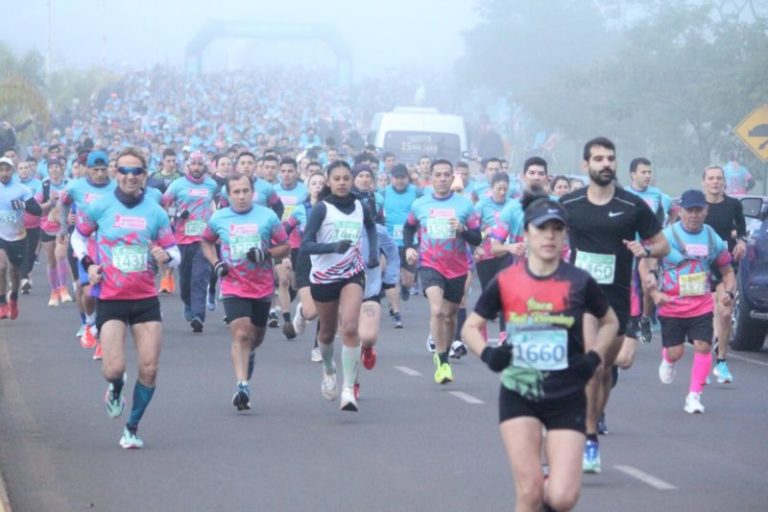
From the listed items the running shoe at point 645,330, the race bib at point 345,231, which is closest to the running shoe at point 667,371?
the race bib at point 345,231

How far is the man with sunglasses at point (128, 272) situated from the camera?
36.7 feet

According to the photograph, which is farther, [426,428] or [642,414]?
[642,414]

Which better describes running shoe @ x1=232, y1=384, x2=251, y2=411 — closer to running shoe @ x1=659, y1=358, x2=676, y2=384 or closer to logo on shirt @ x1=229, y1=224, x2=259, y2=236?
logo on shirt @ x1=229, y1=224, x2=259, y2=236

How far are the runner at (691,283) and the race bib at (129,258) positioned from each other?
170 inches

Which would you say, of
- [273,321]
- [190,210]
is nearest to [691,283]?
[273,321]

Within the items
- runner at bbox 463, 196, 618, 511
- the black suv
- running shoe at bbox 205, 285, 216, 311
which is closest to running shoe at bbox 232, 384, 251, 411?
runner at bbox 463, 196, 618, 511

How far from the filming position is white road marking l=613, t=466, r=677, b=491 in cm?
995

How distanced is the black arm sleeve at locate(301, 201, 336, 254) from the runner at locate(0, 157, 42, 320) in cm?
715

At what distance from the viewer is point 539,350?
753 centimetres

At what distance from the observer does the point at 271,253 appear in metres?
13.3

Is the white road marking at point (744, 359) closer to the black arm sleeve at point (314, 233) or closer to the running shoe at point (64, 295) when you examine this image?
the black arm sleeve at point (314, 233)

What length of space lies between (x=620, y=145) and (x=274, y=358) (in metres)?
42.9

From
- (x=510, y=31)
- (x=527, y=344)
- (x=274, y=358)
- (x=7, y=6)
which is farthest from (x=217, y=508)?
(x=7, y=6)

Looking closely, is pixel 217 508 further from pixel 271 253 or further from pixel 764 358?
pixel 764 358
